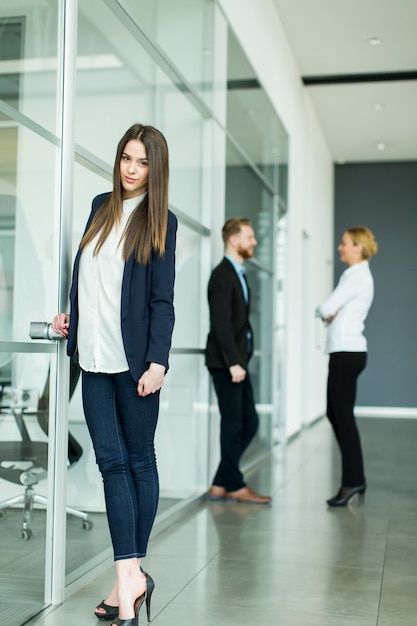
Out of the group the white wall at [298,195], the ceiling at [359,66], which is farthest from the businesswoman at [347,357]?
the ceiling at [359,66]

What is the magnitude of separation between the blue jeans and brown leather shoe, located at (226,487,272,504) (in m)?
2.31

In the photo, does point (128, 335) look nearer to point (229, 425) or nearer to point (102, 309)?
point (102, 309)

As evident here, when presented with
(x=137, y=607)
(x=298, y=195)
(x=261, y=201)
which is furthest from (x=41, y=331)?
(x=298, y=195)

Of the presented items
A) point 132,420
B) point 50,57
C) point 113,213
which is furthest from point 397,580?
point 50,57

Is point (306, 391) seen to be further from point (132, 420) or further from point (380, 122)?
point (132, 420)

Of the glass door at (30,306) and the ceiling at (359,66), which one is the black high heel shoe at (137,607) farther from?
the ceiling at (359,66)

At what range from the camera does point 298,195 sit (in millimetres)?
9391

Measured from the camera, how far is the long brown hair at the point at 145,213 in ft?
8.47

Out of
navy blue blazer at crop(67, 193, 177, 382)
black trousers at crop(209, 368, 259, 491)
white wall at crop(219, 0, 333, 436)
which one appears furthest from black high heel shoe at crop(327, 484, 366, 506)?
white wall at crop(219, 0, 333, 436)

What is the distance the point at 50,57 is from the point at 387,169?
11.4 metres

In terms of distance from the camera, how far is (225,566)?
3.48 metres

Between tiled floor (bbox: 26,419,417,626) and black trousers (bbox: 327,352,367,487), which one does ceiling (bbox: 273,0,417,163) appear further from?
tiled floor (bbox: 26,419,417,626)

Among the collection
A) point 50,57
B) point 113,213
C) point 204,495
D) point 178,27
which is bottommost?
point 204,495

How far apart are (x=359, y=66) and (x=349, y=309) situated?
5.07 metres
